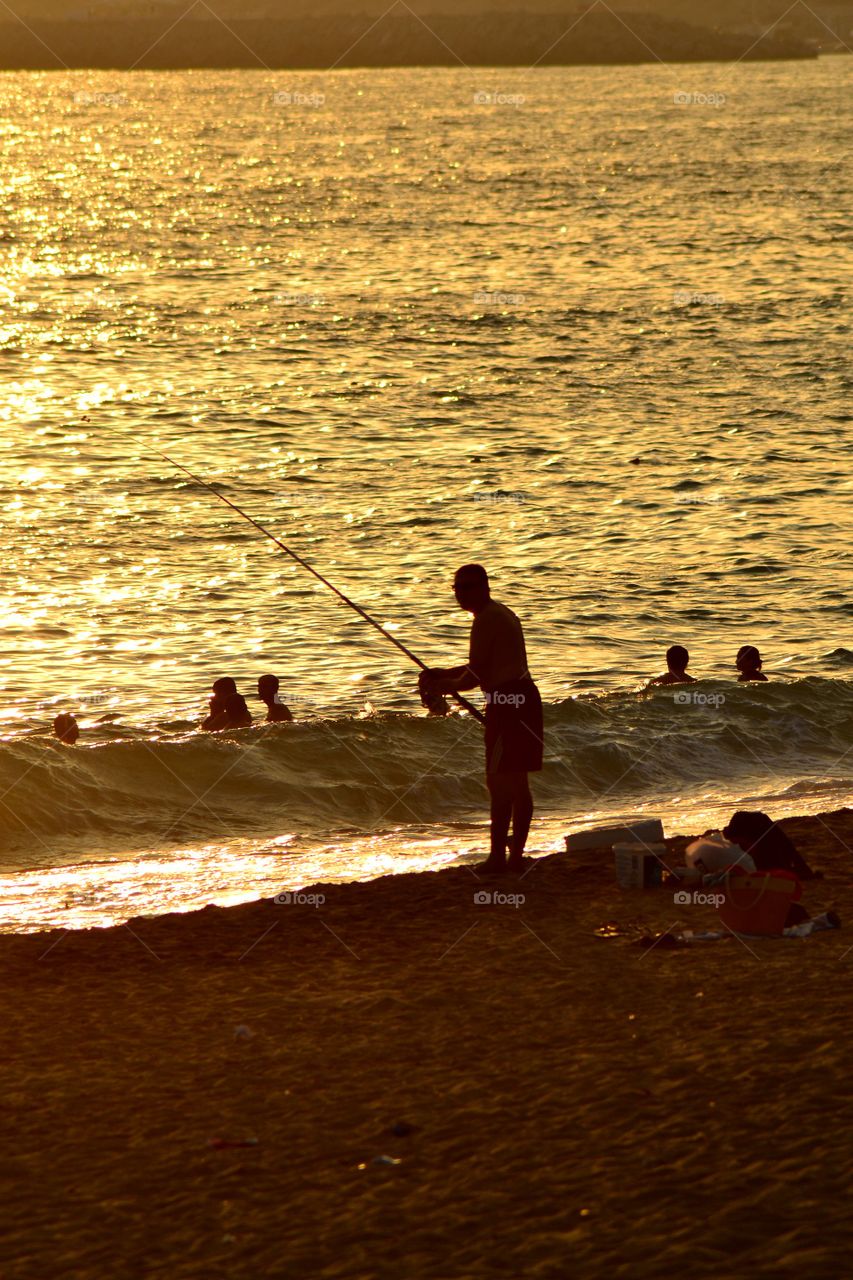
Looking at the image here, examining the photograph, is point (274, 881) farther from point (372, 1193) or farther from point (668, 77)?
point (668, 77)

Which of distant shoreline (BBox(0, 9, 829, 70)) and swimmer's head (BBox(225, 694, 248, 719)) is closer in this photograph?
swimmer's head (BBox(225, 694, 248, 719))

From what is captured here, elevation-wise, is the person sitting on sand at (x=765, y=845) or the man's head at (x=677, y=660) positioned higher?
the man's head at (x=677, y=660)

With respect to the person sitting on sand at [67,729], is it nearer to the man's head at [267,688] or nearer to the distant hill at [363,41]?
the man's head at [267,688]

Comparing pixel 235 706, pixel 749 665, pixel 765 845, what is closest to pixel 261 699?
pixel 235 706

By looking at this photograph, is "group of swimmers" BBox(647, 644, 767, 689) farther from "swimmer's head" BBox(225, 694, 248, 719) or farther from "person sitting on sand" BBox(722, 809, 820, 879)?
"person sitting on sand" BBox(722, 809, 820, 879)

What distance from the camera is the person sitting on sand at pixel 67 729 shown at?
1295cm

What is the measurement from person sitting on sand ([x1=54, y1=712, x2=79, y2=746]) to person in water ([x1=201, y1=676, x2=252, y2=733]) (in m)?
1.00

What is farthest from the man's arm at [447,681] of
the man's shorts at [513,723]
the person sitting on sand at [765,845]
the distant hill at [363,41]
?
the distant hill at [363,41]

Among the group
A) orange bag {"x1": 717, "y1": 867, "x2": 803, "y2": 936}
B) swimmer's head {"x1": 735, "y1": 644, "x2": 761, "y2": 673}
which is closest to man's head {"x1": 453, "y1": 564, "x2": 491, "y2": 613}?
orange bag {"x1": 717, "y1": 867, "x2": 803, "y2": 936}

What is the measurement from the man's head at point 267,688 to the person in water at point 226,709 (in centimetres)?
30

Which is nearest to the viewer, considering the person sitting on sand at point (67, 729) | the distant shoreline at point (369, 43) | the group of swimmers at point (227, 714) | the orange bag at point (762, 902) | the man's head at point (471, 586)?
the orange bag at point (762, 902)

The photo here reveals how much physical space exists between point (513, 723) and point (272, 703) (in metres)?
5.33

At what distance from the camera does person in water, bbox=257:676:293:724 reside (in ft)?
45.0

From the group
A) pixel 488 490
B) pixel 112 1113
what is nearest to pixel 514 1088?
pixel 112 1113
